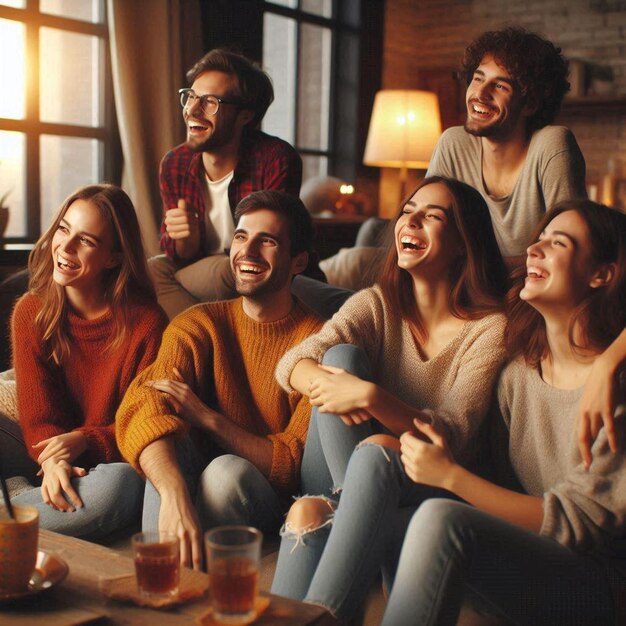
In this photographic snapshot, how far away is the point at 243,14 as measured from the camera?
4949 mm

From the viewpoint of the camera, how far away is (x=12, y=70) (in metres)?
4.06

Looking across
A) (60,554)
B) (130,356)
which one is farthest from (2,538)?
(130,356)

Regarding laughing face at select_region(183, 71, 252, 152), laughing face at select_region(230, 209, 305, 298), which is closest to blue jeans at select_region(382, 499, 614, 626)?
laughing face at select_region(230, 209, 305, 298)

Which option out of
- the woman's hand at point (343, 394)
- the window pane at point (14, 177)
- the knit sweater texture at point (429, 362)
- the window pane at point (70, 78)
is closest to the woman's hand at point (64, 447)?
the knit sweater texture at point (429, 362)

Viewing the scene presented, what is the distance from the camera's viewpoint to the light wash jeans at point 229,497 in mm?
1757

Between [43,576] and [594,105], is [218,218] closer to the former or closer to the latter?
[43,576]

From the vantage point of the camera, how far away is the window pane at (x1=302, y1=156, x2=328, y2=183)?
6.12 m

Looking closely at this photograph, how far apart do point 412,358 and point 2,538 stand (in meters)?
0.95

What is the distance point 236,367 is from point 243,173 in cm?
75

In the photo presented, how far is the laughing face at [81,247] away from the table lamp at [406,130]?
11.2 feet

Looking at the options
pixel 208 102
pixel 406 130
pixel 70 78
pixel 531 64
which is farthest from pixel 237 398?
pixel 406 130

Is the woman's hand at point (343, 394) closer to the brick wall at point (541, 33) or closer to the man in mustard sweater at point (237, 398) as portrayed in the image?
the man in mustard sweater at point (237, 398)

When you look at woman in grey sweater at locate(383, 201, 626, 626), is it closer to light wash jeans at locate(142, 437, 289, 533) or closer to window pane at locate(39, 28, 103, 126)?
light wash jeans at locate(142, 437, 289, 533)

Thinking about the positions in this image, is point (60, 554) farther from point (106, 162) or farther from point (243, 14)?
point (243, 14)
